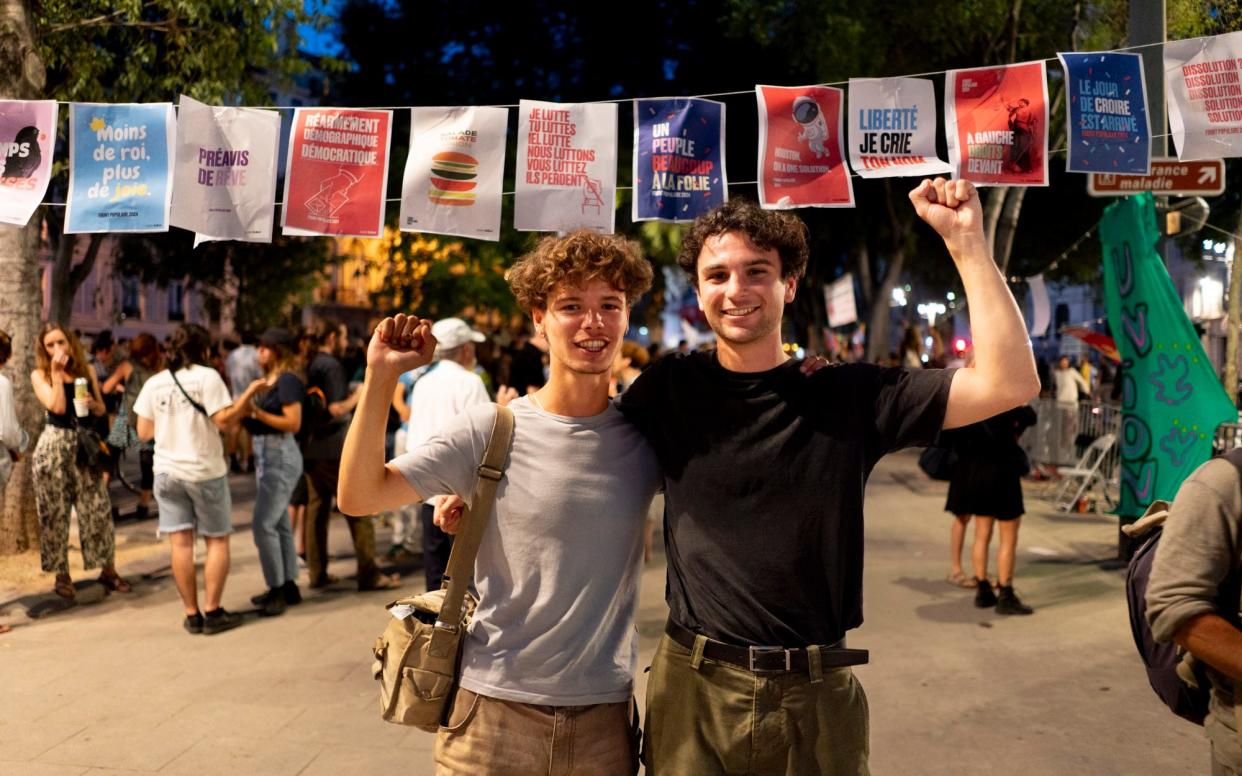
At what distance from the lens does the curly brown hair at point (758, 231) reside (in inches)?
99.7

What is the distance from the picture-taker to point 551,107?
679 cm

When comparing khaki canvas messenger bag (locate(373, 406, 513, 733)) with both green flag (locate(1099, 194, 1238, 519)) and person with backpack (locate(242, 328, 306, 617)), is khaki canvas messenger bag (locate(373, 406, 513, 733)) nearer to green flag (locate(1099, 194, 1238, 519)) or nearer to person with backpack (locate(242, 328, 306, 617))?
person with backpack (locate(242, 328, 306, 617))

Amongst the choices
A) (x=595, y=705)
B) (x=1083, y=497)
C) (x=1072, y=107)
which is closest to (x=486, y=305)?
(x=1083, y=497)

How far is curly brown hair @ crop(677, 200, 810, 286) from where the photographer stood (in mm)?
2533

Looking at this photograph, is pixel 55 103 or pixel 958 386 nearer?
pixel 958 386

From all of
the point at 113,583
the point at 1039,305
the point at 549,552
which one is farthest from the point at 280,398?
the point at 1039,305

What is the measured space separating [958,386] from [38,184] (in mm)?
6234

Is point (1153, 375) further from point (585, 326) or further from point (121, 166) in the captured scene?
point (121, 166)

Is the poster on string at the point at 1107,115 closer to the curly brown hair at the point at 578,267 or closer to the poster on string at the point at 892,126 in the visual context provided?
the poster on string at the point at 892,126

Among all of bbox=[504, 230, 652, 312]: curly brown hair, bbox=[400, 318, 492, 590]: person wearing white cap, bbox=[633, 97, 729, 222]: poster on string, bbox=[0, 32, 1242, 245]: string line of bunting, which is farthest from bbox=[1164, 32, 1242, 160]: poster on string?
bbox=[504, 230, 652, 312]: curly brown hair

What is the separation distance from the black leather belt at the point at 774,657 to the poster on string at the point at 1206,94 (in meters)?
5.19

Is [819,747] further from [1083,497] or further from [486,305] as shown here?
[486,305]

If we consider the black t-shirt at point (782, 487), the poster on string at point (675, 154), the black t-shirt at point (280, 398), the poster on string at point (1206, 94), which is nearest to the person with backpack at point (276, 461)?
the black t-shirt at point (280, 398)

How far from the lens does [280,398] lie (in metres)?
7.61
